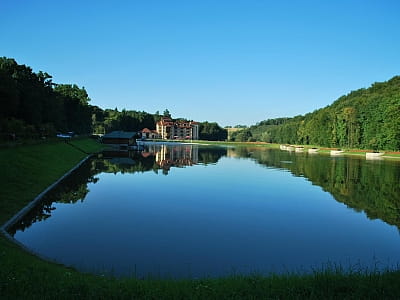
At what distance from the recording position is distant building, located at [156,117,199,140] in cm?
17538

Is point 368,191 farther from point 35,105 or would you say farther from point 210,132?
point 210,132

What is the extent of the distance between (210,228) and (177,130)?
16654cm

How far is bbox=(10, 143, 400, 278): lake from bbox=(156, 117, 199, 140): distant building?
148981mm

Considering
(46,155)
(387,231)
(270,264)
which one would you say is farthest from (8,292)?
(46,155)

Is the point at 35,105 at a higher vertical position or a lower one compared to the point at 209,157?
higher

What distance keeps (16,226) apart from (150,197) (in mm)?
8639

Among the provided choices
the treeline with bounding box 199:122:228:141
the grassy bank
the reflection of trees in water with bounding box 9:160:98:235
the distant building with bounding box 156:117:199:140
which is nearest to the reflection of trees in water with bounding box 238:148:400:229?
the grassy bank

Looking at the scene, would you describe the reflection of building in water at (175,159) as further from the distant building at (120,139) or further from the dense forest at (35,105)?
the dense forest at (35,105)

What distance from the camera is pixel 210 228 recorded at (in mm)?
14711

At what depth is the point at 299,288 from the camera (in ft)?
22.2

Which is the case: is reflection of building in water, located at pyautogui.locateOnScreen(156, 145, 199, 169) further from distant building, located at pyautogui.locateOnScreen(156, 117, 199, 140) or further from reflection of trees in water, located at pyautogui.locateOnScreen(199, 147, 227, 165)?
distant building, located at pyautogui.locateOnScreen(156, 117, 199, 140)

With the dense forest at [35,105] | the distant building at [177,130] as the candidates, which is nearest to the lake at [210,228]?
the dense forest at [35,105]

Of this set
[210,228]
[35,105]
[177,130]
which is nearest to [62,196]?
[210,228]

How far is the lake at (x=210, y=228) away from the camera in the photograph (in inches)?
417
